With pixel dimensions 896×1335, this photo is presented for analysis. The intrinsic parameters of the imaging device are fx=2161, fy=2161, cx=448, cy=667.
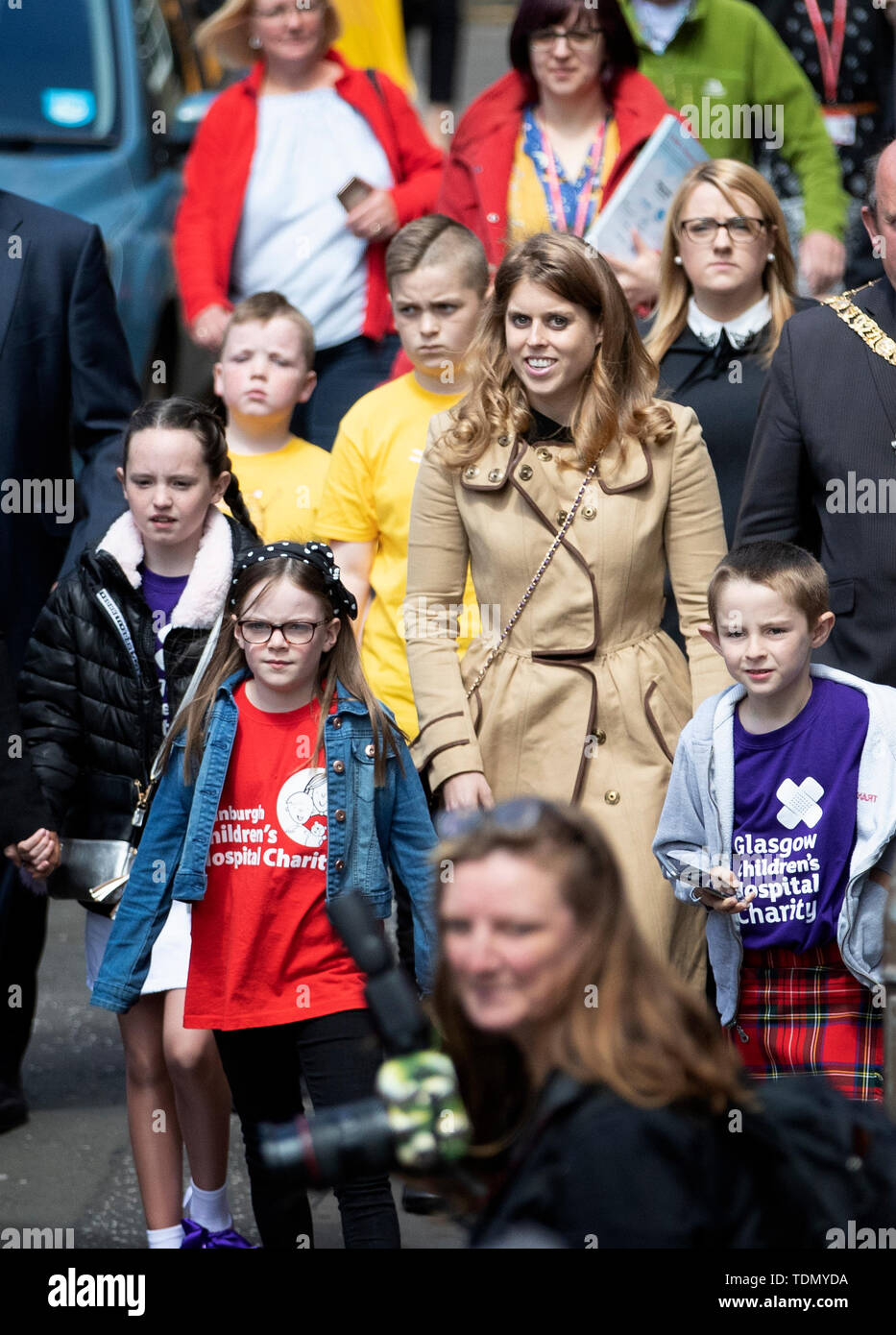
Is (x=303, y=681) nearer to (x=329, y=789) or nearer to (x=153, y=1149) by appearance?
(x=329, y=789)

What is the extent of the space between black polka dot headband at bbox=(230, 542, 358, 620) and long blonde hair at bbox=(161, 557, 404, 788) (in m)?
0.01

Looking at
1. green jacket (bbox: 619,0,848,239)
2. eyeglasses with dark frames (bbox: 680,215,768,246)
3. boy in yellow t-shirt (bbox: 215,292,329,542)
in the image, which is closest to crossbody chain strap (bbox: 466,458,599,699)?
eyeglasses with dark frames (bbox: 680,215,768,246)

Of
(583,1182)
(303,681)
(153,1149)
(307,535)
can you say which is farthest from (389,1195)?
(307,535)

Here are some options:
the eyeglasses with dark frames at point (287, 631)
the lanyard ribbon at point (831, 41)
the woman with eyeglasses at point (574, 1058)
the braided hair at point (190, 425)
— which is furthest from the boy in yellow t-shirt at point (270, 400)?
the woman with eyeglasses at point (574, 1058)

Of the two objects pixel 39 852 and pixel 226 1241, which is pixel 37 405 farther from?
pixel 226 1241

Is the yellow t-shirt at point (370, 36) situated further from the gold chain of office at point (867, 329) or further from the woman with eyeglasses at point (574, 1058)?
the woman with eyeglasses at point (574, 1058)

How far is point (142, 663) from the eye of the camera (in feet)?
15.3

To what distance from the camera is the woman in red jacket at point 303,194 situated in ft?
20.8

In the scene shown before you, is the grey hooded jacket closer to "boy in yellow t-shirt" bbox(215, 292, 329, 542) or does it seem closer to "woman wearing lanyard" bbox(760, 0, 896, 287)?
"boy in yellow t-shirt" bbox(215, 292, 329, 542)

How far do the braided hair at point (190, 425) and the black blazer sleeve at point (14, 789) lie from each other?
611 mm

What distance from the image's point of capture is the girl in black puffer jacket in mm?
4535

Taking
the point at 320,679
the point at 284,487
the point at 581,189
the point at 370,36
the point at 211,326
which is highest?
the point at 370,36

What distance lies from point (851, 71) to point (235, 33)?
204 cm

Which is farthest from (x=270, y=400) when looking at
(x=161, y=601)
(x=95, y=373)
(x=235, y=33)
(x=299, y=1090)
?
(x=299, y=1090)
